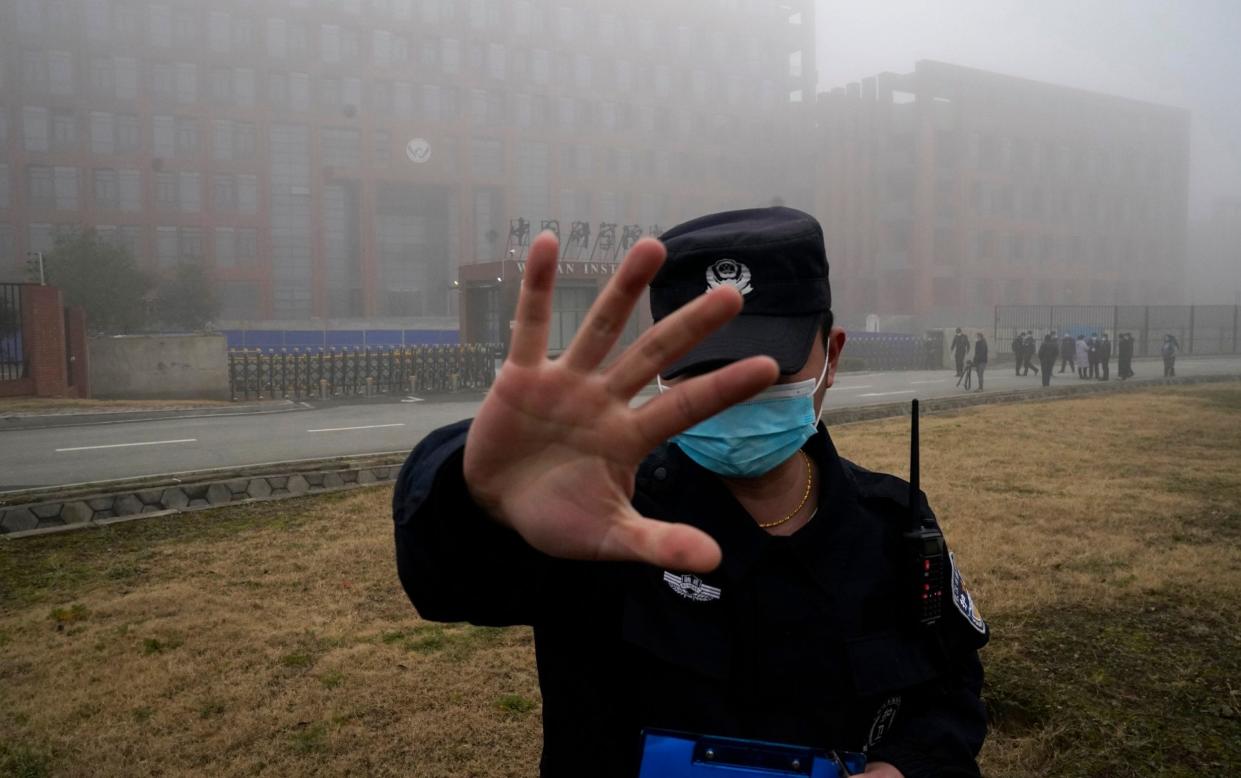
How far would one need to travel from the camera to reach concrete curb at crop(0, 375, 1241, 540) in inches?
259

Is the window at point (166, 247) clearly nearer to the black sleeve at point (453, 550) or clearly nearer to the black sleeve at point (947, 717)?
the black sleeve at point (453, 550)

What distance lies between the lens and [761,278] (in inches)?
63.6

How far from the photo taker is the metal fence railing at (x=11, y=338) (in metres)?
17.8

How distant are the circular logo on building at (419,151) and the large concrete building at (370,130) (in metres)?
0.16

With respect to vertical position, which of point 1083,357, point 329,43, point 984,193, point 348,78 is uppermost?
point 329,43

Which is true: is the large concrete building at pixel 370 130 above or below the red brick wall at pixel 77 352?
above

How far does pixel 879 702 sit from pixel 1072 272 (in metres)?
66.6

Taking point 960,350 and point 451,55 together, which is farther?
point 451,55

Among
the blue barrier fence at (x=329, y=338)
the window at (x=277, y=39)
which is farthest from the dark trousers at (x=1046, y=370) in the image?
the window at (x=277, y=39)

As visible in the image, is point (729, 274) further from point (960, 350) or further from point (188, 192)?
point (188, 192)

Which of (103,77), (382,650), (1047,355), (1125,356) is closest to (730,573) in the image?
(382,650)

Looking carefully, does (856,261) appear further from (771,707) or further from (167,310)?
(771,707)

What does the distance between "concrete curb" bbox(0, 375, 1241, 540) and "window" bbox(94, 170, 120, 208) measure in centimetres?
4295

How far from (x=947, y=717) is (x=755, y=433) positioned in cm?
67
